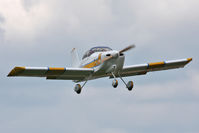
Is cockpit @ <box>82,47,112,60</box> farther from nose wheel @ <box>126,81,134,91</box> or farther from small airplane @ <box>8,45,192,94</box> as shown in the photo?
nose wheel @ <box>126,81,134,91</box>

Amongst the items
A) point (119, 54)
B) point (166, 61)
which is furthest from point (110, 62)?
point (166, 61)

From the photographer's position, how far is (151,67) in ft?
113

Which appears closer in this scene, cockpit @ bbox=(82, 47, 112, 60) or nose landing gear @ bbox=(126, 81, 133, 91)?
nose landing gear @ bbox=(126, 81, 133, 91)

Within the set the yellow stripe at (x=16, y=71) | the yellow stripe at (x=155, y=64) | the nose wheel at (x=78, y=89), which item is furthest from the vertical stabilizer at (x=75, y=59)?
the yellow stripe at (x=16, y=71)

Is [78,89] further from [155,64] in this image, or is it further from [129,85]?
[155,64]

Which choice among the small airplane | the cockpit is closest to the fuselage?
the small airplane

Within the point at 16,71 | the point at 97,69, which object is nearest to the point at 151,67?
the point at 97,69

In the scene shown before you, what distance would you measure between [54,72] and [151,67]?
8144mm

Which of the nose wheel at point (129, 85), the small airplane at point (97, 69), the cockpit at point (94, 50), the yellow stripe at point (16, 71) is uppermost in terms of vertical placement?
the yellow stripe at point (16, 71)

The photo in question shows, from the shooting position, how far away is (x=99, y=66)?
101ft

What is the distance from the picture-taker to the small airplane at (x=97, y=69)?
1171 inches

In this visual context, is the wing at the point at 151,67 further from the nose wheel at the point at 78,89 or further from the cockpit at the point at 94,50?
the nose wheel at the point at 78,89

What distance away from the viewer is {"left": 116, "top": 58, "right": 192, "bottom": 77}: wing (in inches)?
1304

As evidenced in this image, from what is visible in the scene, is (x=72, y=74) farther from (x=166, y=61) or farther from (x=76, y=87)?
(x=166, y=61)
